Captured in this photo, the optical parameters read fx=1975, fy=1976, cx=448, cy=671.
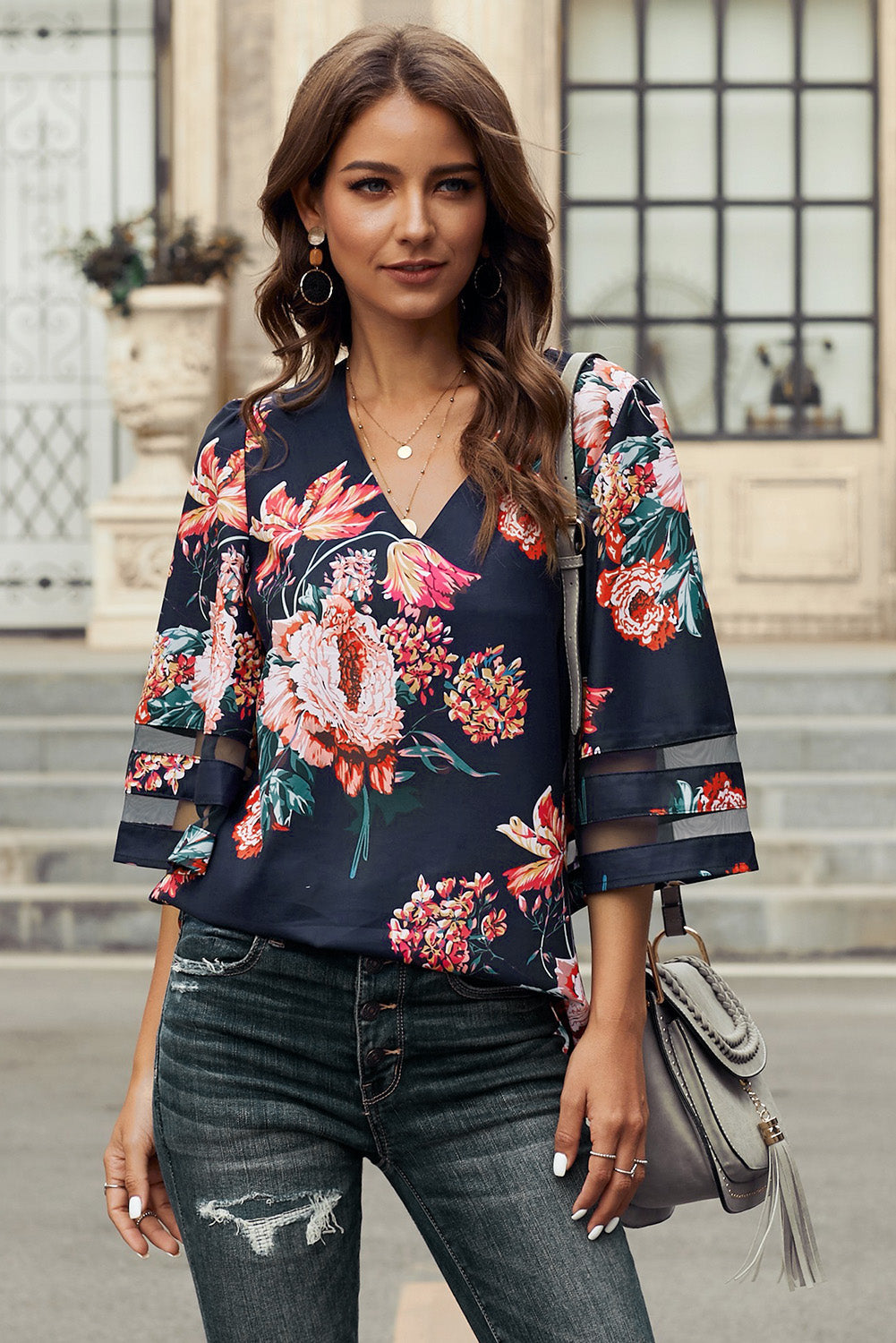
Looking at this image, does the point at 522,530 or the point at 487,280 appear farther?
the point at 487,280

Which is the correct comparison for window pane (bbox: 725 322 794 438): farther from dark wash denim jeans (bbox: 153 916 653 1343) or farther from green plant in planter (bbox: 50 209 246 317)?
dark wash denim jeans (bbox: 153 916 653 1343)

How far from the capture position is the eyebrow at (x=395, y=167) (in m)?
1.80

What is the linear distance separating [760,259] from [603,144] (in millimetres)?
1133

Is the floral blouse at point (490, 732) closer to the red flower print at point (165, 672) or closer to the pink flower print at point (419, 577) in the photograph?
the pink flower print at point (419, 577)

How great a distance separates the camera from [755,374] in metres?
11.5

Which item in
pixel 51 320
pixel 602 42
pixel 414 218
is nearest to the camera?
pixel 414 218

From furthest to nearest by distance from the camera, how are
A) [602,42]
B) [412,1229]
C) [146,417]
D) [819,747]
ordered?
1. [602,42]
2. [146,417]
3. [819,747]
4. [412,1229]

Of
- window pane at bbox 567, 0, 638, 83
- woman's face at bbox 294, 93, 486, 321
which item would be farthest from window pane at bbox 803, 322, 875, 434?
woman's face at bbox 294, 93, 486, 321

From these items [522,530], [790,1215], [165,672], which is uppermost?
[522,530]

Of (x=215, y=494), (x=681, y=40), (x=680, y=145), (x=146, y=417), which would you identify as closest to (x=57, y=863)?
(x=146, y=417)

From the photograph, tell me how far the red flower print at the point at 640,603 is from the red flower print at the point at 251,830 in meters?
0.37

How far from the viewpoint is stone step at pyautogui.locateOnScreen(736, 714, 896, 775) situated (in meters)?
7.77

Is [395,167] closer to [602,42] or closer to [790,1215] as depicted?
[790,1215]

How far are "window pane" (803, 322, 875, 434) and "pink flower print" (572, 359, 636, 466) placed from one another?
9952 mm
